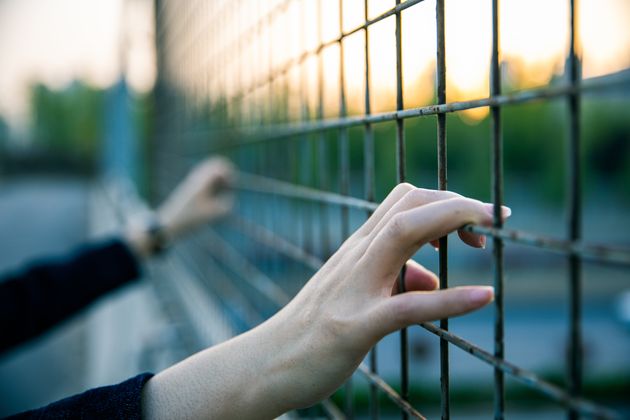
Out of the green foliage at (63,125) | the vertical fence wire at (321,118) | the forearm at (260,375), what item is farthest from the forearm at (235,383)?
the green foliage at (63,125)

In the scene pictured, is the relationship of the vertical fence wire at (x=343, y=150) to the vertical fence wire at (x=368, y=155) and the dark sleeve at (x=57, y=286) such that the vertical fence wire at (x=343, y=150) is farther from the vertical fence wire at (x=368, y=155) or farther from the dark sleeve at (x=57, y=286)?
the dark sleeve at (x=57, y=286)

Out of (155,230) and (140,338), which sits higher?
(155,230)

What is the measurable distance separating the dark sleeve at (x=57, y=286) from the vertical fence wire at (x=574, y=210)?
1.59 m

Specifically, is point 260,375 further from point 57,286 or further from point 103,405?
point 57,286

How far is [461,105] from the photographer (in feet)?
1.93

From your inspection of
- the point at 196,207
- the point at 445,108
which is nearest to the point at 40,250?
the point at 196,207

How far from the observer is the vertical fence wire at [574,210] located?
436mm

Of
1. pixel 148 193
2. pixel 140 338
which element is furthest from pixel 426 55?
pixel 148 193

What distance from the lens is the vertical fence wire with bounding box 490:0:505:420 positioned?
535mm

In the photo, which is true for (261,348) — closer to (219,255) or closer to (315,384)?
(315,384)

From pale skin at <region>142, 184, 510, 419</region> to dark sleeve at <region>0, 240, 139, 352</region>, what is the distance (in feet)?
3.96

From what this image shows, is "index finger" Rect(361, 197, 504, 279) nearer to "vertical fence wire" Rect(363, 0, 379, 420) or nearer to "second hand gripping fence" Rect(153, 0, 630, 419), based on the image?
"second hand gripping fence" Rect(153, 0, 630, 419)

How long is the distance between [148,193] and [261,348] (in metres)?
5.12

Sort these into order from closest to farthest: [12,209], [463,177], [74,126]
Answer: [12,209], [74,126], [463,177]
